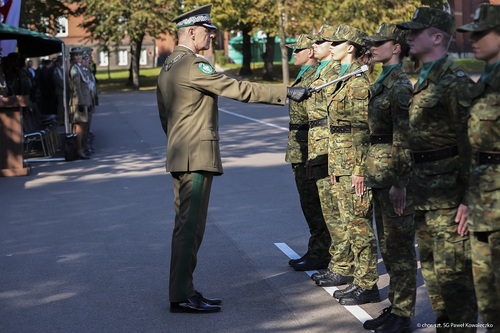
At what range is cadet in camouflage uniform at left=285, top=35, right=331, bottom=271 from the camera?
336 inches

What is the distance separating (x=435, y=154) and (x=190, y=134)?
7.44 ft

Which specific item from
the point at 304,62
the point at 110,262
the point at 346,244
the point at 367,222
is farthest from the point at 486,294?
the point at 110,262

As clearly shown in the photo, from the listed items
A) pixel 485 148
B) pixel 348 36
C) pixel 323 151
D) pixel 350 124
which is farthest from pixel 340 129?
pixel 485 148

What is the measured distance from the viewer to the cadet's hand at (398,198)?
6289 millimetres

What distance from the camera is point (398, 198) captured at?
6289mm

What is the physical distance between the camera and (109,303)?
295 inches

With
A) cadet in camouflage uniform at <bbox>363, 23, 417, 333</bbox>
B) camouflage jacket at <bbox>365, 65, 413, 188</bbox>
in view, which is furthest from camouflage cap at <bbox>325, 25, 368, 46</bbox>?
camouflage jacket at <bbox>365, 65, 413, 188</bbox>

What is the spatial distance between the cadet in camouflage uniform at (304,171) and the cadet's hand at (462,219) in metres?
3.36

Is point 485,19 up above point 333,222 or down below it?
above

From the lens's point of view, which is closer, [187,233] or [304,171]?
[187,233]

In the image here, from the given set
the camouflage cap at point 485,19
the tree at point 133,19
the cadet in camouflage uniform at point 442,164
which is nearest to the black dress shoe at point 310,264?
the cadet in camouflage uniform at point 442,164

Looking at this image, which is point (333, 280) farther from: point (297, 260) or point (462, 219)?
point (462, 219)

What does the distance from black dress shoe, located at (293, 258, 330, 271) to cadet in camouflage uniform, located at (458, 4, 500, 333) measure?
3612mm

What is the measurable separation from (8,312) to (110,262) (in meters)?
1.85
